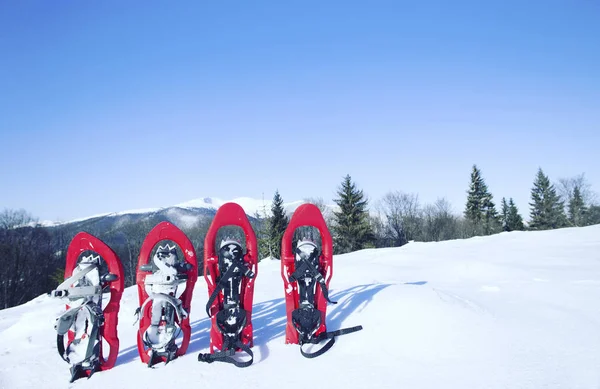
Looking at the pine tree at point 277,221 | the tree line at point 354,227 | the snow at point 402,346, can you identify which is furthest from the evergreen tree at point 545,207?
the snow at point 402,346

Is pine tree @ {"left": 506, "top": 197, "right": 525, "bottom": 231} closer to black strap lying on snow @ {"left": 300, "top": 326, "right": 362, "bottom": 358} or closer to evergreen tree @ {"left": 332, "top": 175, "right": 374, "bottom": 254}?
evergreen tree @ {"left": 332, "top": 175, "right": 374, "bottom": 254}

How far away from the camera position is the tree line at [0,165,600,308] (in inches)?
1444

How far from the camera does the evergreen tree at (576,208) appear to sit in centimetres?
5012

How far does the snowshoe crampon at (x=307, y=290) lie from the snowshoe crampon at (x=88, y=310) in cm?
264

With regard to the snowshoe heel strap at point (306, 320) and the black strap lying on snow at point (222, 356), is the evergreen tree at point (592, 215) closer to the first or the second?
the snowshoe heel strap at point (306, 320)

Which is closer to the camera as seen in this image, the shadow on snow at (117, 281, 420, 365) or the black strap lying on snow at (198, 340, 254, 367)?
the black strap lying on snow at (198, 340, 254, 367)

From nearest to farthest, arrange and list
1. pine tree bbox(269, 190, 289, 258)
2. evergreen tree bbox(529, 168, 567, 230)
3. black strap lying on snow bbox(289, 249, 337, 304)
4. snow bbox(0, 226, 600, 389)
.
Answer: snow bbox(0, 226, 600, 389) → black strap lying on snow bbox(289, 249, 337, 304) → pine tree bbox(269, 190, 289, 258) → evergreen tree bbox(529, 168, 567, 230)

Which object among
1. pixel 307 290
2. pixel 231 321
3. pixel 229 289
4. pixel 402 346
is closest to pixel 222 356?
pixel 231 321

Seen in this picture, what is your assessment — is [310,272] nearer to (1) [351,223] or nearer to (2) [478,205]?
(1) [351,223]

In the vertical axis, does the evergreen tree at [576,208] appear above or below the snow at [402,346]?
above

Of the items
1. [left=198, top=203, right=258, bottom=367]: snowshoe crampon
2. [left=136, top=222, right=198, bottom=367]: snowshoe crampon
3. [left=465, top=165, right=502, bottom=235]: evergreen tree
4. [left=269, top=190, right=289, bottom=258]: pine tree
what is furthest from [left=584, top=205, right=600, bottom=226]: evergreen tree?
[left=136, top=222, right=198, bottom=367]: snowshoe crampon

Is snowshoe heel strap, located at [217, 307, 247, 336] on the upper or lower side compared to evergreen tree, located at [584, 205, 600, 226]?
lower

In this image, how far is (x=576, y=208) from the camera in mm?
50969

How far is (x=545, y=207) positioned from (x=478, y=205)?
8.43 meters
